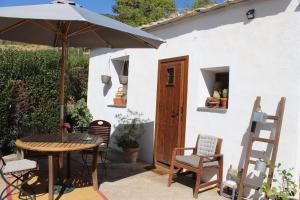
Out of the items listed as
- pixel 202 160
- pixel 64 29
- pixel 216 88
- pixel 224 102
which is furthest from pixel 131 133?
pixel 64 29

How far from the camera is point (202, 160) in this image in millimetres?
5648

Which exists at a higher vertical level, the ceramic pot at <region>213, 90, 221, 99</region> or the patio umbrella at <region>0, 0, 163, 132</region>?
the patio umbrella at <region>0, 0, 163, 132</region>

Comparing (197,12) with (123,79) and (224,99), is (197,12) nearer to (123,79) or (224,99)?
(224,99)

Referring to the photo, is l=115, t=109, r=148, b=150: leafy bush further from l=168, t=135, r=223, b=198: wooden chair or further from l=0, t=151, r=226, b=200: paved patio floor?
Result: l=168, t=135, r=223, b=198: wooden chair

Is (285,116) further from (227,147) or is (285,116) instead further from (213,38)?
(213,38)

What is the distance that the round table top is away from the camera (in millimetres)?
4848

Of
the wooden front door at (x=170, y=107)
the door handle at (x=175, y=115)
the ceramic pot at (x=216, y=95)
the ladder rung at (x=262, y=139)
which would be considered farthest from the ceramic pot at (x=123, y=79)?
the ladder rung at (x=262, y=139)

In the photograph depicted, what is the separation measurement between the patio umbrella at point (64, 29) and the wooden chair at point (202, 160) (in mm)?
1956

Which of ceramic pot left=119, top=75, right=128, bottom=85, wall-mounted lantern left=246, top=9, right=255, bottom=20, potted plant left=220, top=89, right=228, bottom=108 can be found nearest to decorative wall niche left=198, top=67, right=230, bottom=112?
potted plant left=220, top=89, right=228, bottom=108

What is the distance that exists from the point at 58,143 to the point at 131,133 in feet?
11.8

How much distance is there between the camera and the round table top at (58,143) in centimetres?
485

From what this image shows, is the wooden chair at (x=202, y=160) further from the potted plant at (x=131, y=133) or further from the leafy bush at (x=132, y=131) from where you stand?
the leafy bush at (x=132, y=131)

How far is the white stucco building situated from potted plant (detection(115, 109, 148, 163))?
11.1 inches

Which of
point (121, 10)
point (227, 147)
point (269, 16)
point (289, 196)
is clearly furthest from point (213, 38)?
point (121, 10)
